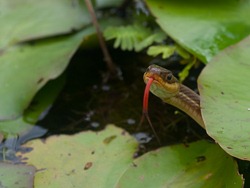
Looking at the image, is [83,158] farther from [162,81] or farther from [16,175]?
[162,81]

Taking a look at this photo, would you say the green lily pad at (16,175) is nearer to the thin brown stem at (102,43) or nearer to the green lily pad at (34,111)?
the green lily pad at (34,111)

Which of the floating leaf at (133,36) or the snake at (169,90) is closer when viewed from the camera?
the snake at (169,90)

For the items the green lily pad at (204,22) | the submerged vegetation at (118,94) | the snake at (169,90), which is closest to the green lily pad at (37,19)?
the submerged vegetation at (118,94)

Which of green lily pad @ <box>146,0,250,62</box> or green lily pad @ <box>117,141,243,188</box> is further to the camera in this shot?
green lily pad @ <box>146,0,250,62</box>

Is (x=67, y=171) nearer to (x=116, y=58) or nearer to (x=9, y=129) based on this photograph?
(x=9, y=129)

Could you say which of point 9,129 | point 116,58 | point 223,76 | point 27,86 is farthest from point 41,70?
point 223,76

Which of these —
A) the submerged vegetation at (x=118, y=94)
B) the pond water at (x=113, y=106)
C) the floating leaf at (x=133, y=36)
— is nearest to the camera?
the submerged vegetation at (x=118, y=94)

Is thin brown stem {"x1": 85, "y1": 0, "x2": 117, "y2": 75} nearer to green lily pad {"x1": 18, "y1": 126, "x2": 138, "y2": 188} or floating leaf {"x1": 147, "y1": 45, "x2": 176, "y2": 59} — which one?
floating leaf {"x1": 147, "y1": 45, "x2": 176, "y2": 59}

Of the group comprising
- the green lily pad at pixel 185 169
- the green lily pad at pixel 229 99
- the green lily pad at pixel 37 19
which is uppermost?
the green lily pad at pixel 37 19

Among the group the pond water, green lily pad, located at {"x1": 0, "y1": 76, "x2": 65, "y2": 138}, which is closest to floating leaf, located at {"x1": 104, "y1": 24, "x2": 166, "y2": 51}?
the pond water
